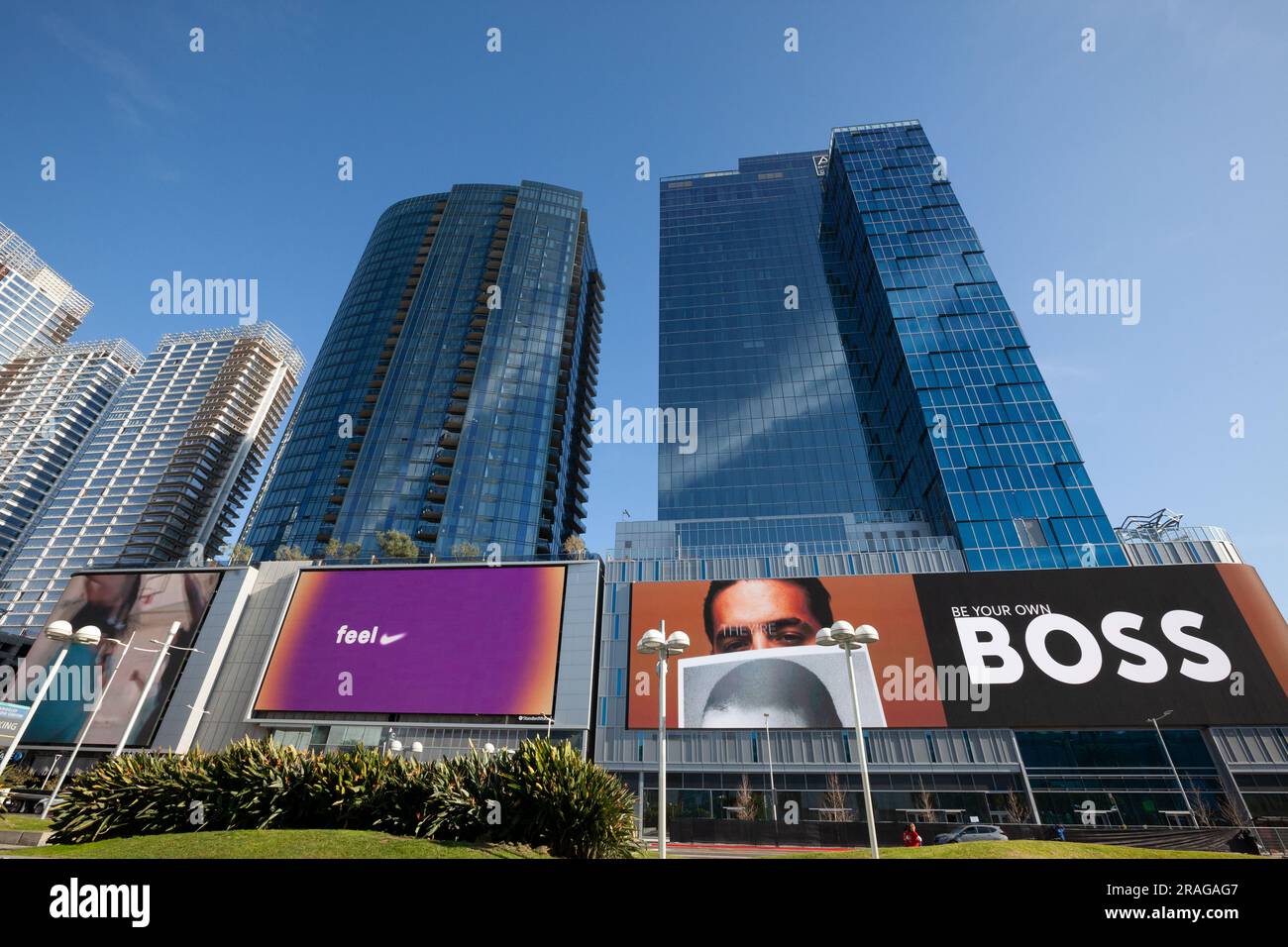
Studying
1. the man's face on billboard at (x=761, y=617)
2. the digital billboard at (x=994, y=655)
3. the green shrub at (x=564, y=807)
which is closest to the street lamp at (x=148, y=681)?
the green shrub at (x=564, y=807)

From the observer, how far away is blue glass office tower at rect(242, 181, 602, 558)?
277 feet

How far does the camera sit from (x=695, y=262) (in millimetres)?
101188

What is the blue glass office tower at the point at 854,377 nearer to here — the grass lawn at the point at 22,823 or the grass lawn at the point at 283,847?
the grass lawn at the point at 283,847

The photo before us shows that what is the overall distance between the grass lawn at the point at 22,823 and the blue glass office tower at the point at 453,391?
51.1m

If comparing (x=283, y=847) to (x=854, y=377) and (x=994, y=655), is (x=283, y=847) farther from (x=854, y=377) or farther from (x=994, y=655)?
(x=854, y=377)

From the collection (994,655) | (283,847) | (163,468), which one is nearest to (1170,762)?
(994,655)

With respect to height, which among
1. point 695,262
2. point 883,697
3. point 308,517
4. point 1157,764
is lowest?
point 1157,764

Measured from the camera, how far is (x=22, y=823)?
25.5 m

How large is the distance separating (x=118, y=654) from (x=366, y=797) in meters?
36.8

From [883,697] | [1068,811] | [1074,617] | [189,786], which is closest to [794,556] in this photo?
[883,697]

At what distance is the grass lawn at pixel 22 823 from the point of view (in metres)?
23.9

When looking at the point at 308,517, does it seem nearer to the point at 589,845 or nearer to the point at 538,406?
the point at 538,406

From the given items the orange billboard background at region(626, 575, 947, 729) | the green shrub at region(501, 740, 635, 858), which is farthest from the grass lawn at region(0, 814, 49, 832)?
the orange billboard background at region(626, 575, 947, 729)
